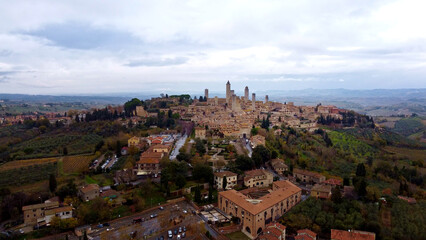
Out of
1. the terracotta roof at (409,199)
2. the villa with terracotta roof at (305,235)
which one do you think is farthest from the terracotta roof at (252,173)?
the terracotta roof at (409,199)

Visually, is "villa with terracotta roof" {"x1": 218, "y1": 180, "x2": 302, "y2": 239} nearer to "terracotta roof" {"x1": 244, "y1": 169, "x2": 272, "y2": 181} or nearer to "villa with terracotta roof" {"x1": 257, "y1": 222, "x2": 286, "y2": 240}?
"villa with terracotta roof" {"x1": 257, "y1": 222, "x2": 286, "y2": 240}

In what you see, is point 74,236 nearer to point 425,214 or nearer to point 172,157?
point 172,157

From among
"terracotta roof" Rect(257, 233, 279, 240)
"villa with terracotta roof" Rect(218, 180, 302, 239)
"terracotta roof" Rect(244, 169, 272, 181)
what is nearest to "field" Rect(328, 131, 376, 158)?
"terracotta roof" Rect(244, 169, 272, 181)

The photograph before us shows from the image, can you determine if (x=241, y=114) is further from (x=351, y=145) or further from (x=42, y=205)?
(x=42, y=205)

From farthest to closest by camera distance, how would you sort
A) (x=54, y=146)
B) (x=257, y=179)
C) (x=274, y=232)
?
(x=54, y=146), (x=257, y=179), (x=274, y=232)

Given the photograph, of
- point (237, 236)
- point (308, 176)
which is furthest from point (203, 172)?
point (308, 176)
